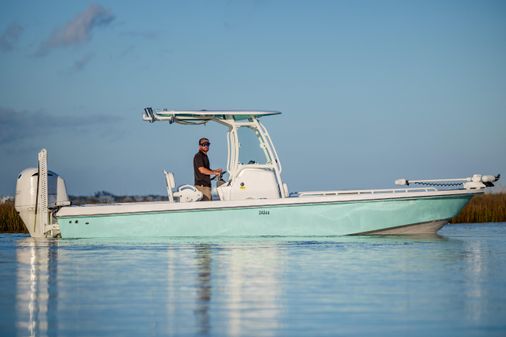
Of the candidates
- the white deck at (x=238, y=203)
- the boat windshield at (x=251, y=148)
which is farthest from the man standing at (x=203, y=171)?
the boat windshield at (x=251, y=148)

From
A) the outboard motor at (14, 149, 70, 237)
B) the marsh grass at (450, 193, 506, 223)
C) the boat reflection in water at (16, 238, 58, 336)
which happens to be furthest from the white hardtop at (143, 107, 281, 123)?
the marsh grass at (450, 193, 506, 223)

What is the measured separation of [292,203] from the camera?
21672mm

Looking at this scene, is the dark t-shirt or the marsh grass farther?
the marsh grass

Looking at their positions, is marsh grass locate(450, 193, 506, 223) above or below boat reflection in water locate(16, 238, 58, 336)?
above

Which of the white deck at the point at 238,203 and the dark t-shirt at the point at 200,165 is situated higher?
the dark t-shirt at the point at 200,165

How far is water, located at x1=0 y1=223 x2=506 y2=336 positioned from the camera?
8.80 metres

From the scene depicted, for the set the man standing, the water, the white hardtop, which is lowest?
the water

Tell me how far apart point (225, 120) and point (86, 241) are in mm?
4183

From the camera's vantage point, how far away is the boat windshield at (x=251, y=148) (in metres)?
22.6

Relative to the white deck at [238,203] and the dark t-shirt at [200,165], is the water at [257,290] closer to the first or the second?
the white deck at [238,203]

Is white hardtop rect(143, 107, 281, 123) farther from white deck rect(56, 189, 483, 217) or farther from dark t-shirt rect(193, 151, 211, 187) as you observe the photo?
white deck rect(56, 189, 483, 217)

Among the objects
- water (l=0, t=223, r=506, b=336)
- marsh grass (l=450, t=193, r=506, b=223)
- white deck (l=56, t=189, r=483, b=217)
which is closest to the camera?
water (l=0, t=223, r=506, b=336)

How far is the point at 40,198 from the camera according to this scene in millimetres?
22750

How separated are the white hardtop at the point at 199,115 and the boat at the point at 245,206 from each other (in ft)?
0.07
